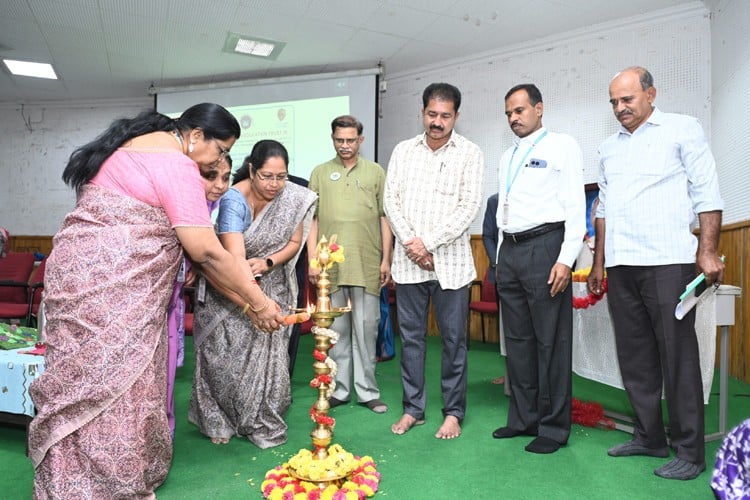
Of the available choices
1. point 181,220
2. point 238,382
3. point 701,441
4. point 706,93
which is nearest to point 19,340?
point 238,382

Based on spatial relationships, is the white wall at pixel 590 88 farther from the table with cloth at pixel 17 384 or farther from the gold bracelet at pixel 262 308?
the table with cloth at pixel 17 384

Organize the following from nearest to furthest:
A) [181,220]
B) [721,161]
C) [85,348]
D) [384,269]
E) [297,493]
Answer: [85,348] < [181,220] < [297,493] < [384,269] < [721,161]

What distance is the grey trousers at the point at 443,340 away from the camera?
2.85 metres

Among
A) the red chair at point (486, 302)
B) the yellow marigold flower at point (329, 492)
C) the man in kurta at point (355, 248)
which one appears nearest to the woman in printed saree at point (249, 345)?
the man in kurta at point (355, 248)

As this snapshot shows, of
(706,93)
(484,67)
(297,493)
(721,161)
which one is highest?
(484,67)

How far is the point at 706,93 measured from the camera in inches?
195

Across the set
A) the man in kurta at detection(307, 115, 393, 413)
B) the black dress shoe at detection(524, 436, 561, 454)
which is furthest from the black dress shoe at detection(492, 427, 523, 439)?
the man in kurta at detection(307, 115, 393, 413)

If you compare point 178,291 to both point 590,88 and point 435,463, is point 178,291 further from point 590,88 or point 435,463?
point 590,88

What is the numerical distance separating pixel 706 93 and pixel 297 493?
4.78m

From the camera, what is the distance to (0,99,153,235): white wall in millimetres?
8328

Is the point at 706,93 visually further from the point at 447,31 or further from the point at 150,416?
the point at 150,416

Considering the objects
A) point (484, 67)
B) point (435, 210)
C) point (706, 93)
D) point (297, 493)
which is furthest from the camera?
point (484, 67)

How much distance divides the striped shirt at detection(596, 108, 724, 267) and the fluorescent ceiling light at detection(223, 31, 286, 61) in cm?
453

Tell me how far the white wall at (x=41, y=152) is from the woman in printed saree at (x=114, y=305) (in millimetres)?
7209
